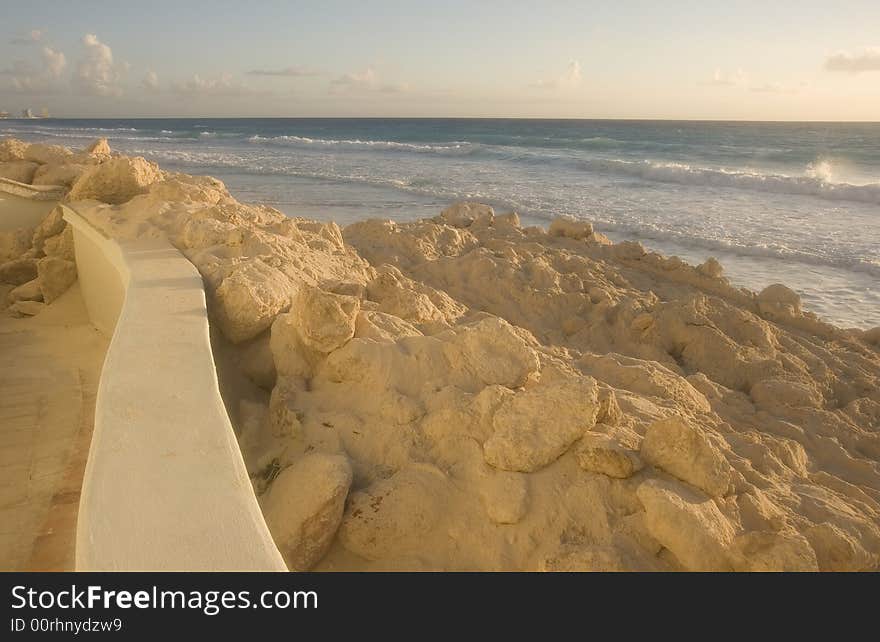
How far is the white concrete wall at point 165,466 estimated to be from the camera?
4.63 ft

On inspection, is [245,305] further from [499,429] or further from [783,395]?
[783,395]

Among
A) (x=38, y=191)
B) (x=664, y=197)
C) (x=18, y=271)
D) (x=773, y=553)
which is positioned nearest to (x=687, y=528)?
(x=773, y=553)

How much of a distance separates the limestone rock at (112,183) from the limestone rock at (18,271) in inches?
33.6

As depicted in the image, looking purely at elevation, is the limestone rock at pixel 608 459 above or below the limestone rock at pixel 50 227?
below

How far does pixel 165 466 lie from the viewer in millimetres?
1708

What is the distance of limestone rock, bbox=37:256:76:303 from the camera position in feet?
16.2

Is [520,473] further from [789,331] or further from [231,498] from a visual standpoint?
[789,331]

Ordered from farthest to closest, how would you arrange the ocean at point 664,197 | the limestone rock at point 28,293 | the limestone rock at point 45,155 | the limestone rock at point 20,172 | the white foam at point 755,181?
the white foam at point 755,181 < the ocean at point 664,197 < the limestone rock at point 45,155 < the limestone rock at point 20,172 < the limestone rock at point 28,293

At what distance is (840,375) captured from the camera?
15.4ft

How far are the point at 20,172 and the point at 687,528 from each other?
7.62 m

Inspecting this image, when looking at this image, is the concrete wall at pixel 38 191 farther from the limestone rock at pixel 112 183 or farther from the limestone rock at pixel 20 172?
the limestone rock at pixel 112 183

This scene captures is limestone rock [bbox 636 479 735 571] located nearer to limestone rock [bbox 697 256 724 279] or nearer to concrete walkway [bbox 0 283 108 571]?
concrete walkway [bbox 0 283 108 571]

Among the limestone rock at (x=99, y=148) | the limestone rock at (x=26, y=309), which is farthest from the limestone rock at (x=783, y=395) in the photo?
the limestone rock at (x=99, y=148)

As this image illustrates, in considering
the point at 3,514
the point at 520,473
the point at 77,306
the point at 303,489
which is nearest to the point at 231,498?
the point at 303,489
